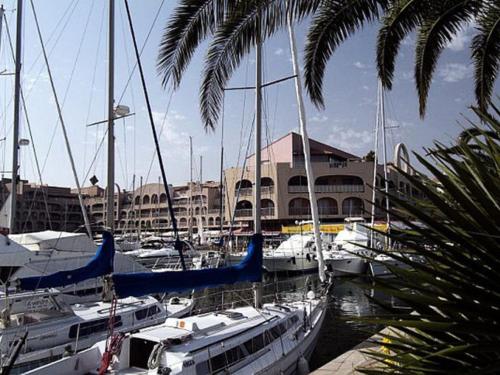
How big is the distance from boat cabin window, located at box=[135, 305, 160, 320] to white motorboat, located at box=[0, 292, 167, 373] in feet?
0.09

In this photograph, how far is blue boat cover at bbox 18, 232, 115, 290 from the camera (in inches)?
417

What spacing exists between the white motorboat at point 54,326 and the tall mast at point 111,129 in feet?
8.99

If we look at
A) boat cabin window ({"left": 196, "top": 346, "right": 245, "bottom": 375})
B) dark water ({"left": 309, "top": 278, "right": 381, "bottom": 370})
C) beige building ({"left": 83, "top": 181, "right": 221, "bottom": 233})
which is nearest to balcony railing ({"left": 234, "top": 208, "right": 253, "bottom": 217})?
beige building ({"left": 83, "top": 181, "right": 221, "bottom": 233})

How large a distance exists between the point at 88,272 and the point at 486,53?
1001cm

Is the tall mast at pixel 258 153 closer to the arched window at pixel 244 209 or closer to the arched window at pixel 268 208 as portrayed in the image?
the arched window at pixel 268 208

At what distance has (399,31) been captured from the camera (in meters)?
9.26

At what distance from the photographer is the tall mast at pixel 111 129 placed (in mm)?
10977

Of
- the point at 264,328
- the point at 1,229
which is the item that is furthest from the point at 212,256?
the point at 264,328

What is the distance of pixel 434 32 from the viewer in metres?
9.49

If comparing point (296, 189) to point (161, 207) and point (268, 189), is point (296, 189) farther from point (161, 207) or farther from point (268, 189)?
point (161, 207)

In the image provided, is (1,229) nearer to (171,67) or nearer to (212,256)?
(171,67)

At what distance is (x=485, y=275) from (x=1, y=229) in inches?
791

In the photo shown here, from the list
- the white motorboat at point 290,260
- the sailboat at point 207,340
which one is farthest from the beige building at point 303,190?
the sailboat at point 207,340

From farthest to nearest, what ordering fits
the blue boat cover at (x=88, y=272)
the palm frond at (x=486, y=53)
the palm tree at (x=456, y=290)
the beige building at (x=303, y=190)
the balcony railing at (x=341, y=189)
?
the beige building at (x=303, y=190) < the balcony railing at (x=341, y=189) < the blue boat cover at (x=88, y=272) < the palm frond at (x=486, y=53) < the palm tree at (x=456, y=290)
